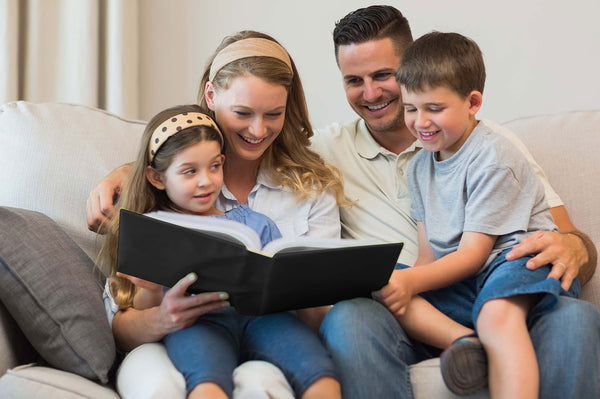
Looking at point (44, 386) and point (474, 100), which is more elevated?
point (474, 100)

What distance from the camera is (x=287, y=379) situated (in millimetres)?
1425

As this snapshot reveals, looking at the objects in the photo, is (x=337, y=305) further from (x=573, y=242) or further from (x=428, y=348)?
(x=573, y=242)

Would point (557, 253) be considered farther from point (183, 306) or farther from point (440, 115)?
point (183, 306)

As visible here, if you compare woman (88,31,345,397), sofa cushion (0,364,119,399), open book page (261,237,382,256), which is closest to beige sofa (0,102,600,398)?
sofa cushion (0,364,119,399)

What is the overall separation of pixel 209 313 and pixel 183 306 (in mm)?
151

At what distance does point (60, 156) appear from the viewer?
194 centimetres

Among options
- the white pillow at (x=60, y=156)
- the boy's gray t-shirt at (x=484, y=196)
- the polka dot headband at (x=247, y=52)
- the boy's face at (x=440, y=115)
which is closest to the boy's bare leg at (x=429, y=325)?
the boy's gray t-shirt at (x=484, y=196)

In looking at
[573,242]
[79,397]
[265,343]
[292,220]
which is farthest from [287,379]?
[573,242]

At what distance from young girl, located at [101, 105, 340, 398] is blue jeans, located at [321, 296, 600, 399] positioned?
0.05 metres

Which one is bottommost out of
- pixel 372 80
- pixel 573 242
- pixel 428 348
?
pixel 428 348

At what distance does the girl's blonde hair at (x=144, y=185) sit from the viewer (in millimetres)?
1688

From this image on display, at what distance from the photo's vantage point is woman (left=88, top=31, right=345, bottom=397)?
5.87 feet

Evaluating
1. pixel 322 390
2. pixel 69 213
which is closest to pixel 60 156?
pixel 69 213

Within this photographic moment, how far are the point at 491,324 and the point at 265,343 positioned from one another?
50 cm
